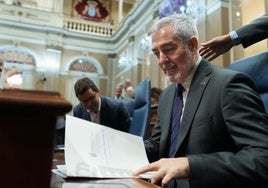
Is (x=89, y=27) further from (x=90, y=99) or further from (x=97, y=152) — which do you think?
(x=97, y=152)

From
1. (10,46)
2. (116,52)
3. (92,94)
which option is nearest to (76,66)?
(116,52)

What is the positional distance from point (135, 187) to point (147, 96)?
155cm

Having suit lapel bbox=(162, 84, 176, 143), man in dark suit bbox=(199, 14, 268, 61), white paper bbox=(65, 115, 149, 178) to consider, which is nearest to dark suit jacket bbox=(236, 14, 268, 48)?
man in dark suit bbox=(199, 14, 268, 61)

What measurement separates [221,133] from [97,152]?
456 millimetres

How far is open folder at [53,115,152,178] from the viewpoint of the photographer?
788mm

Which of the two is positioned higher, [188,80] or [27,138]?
[188,80]

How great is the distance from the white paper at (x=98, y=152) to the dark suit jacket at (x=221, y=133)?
191mm

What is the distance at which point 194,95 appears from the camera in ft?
3.67

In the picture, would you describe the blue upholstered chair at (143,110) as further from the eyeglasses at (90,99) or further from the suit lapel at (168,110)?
the suit lapel at (168,110)

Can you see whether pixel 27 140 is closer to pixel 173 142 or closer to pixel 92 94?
pixel 173 142

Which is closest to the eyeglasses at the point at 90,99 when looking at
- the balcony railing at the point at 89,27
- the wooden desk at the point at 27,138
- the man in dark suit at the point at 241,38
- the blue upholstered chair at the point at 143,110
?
the blue upholstered chair at the point at 143,110

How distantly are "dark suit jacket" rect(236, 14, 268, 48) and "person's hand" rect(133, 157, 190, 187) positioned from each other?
0.87 m

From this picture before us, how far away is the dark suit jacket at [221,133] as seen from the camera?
2.62 feet

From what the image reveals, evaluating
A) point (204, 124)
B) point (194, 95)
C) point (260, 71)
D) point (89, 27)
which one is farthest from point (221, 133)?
point (89, 27)
